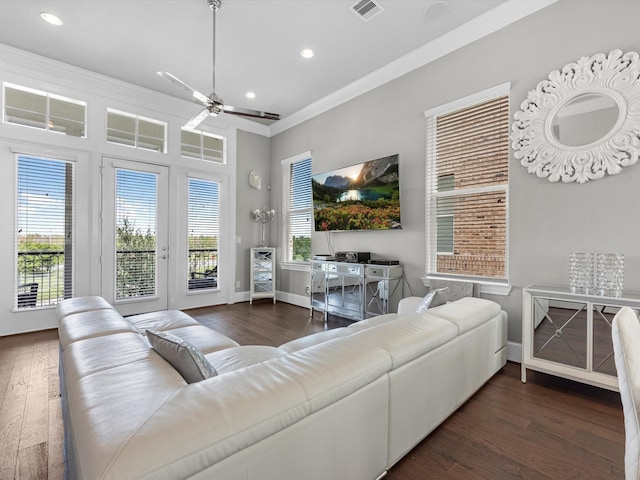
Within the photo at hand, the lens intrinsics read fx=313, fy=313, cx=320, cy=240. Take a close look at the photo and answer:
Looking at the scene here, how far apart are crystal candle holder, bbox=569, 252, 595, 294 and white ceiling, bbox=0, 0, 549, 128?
7.06 ft

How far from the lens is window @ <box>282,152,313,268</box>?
17.1 feet

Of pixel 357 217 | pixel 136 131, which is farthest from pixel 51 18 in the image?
pixel 357 217

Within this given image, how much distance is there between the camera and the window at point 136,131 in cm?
432

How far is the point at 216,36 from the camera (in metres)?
3.25

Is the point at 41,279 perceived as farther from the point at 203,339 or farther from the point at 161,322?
the point at 203,339

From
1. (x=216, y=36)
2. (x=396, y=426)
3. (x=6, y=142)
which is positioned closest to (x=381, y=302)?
(x=396, y=426)

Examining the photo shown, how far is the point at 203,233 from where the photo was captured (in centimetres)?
513

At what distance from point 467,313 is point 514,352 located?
1226 millimetres

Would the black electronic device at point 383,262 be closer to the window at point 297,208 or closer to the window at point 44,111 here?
the window at point 297,208

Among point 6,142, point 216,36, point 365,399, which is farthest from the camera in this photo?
point 6,142

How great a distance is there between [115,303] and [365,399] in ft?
14.2

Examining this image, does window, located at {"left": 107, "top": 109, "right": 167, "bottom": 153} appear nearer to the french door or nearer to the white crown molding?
the french door

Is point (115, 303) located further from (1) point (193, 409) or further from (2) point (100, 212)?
(1) point (193, 409)

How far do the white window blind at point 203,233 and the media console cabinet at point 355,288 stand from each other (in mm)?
1850
